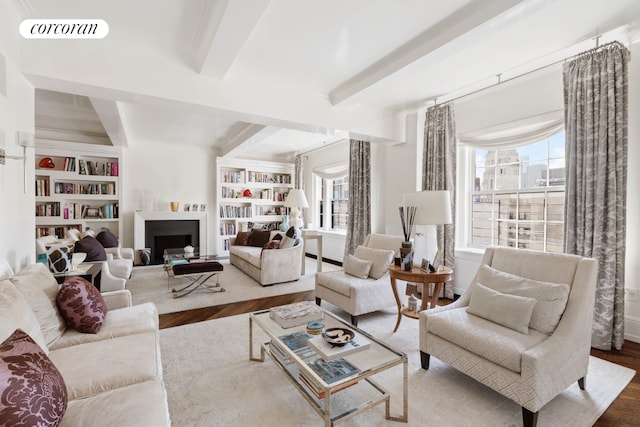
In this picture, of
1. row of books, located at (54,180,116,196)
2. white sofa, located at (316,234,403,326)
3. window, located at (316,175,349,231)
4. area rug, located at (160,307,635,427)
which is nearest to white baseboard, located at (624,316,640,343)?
area rug, located at (160,307,635,427)

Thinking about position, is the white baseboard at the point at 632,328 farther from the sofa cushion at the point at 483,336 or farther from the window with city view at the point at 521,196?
the sofa cushion at the point at 483,336

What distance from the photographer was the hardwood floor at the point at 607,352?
1.73 m

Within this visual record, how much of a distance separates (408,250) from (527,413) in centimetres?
147

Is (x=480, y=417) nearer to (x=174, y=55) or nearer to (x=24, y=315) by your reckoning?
(x=24, y=315)

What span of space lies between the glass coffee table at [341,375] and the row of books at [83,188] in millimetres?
5226

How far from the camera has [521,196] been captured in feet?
11.7

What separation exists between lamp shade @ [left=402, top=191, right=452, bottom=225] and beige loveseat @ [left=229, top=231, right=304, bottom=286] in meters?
2.32

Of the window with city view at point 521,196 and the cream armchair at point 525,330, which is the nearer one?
the cream armchair at point 525,330

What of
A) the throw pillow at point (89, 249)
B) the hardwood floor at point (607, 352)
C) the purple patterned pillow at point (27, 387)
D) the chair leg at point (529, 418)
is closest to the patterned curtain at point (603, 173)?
the hardwood floor at point (607, 352)

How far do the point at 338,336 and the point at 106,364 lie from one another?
123cm

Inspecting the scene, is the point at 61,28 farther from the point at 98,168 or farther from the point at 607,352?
the point at 607,352

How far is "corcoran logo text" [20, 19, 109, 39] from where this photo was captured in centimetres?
193

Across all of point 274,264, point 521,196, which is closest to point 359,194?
point 274,264

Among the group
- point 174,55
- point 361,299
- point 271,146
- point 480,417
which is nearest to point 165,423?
point 480,417
